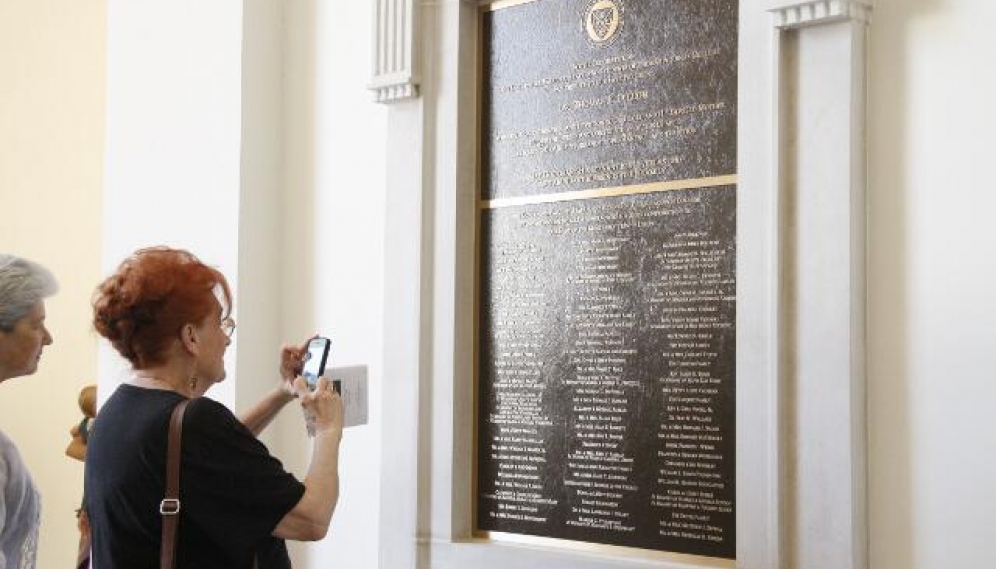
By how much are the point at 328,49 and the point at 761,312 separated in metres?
2.59

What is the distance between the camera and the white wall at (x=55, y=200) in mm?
7961

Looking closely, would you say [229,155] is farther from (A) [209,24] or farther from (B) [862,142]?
(B) [862,142]

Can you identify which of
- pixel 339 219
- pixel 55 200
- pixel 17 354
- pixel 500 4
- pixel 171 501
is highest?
pixel 500 4

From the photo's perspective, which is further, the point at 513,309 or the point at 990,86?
the point at 513,309

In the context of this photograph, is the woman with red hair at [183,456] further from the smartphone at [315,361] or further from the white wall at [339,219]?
the white wall at [339,219]

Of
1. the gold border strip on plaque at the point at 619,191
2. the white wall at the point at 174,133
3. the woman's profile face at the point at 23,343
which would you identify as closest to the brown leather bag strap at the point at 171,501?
the woman's profile face at the point at 23,343

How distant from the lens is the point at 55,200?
8133 millimetres

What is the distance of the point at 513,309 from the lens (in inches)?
193

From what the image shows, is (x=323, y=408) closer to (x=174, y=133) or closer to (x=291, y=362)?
(x=291, y=362)

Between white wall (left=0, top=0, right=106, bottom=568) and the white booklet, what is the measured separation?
4156mm

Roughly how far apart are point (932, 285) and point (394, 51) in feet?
7.61

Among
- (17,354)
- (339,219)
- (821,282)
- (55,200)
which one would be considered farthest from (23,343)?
(55,200)

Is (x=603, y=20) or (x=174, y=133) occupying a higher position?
(x=603, y=20)

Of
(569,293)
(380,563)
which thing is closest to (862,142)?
(569,293)
